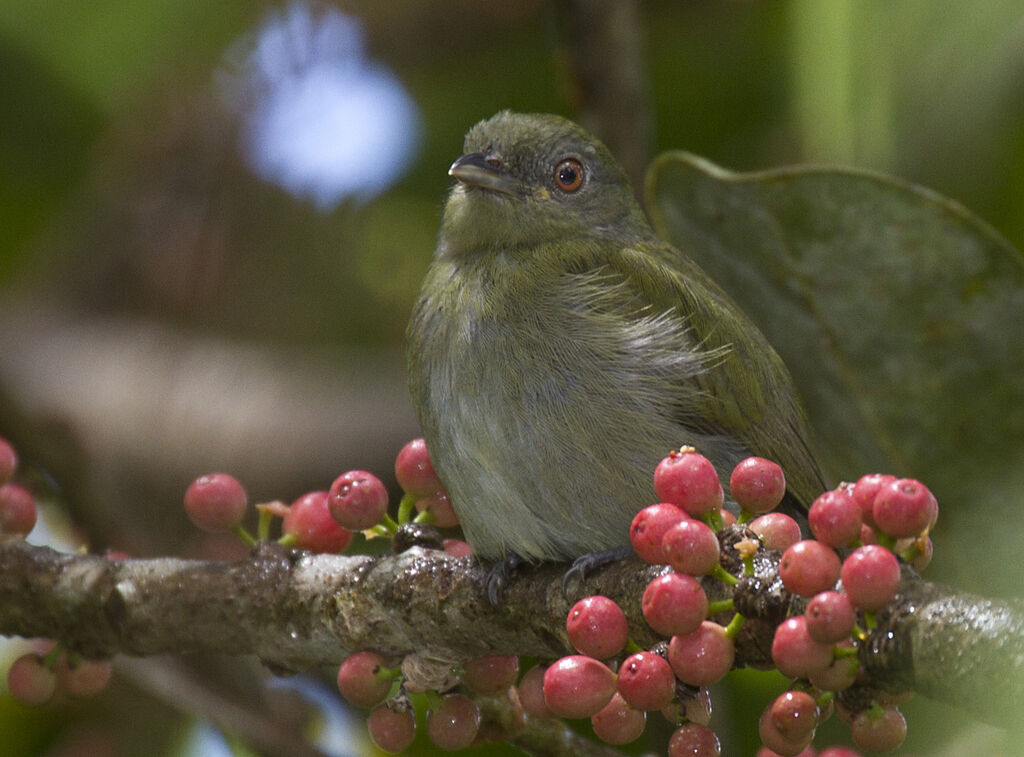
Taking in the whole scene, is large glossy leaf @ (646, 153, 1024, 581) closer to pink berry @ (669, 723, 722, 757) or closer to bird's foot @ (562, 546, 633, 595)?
bird's foot @ (562, 546, 633, 595)

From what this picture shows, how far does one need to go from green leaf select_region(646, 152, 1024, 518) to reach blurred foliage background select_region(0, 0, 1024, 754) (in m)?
0.49

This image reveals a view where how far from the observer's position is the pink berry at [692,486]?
80.0 inches

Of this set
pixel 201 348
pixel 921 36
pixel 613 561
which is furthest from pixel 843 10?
pixel 201 348

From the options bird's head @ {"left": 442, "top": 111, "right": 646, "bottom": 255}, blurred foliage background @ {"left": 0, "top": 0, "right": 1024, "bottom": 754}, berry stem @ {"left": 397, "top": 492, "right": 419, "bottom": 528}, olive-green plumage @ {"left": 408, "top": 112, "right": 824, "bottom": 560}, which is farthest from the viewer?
blurred foliage background @ {"left": 0, "top": 0, "right": 1024, "bottom": 754}

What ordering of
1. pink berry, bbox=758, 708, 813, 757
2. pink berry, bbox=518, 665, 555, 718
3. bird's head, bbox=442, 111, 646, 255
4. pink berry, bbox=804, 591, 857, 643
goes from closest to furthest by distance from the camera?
1. pink berry, bbox=804, 591, 857, 643
2. pink berry, bbox=758, 708, 813, 757
3. pink berry, bbox=518, 665, 555, 718
4. bird's head, bbox=442, 111, 646, 255

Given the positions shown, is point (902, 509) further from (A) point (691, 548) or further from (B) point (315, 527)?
(B) point (315, 527)

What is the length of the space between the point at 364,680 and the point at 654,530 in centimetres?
75

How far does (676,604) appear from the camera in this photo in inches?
72.6

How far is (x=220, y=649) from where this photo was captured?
266 cm

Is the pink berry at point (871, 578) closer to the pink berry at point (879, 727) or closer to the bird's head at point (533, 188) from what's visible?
the pink berry at point (879, 727)

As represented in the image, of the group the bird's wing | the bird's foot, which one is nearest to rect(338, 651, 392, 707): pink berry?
the bird's foot

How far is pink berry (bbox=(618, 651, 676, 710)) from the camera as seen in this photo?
6.38ft

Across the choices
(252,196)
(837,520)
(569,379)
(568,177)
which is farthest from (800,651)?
(252,196)

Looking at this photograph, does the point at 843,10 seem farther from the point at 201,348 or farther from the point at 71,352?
the point at 71,352
